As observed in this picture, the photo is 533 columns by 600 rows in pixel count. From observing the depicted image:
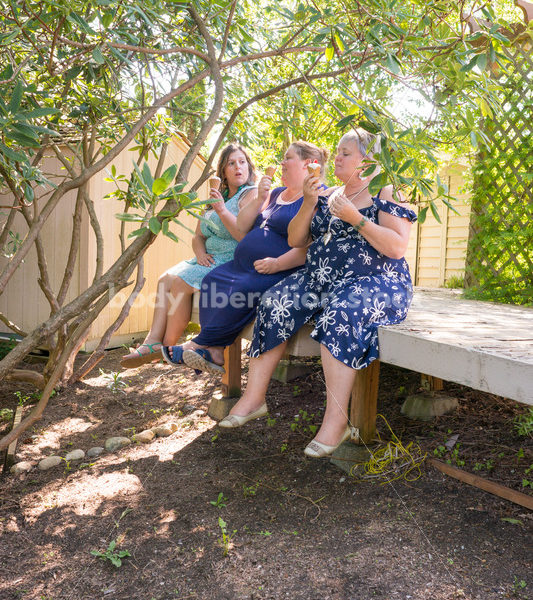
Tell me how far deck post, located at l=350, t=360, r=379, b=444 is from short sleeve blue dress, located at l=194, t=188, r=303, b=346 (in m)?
0.69

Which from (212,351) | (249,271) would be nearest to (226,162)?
(249,271)

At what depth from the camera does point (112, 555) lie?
6.97 feet

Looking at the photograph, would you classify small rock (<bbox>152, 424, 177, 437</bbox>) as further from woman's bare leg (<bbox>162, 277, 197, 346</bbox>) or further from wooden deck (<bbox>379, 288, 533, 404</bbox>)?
wooden deck (<bbox>379, 288, 533, 404</bbox>)

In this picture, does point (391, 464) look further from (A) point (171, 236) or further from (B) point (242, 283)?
(A) point (171, 236)

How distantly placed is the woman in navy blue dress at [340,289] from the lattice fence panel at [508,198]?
1925 millimetres

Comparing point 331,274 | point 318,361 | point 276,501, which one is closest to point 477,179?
point 318,361

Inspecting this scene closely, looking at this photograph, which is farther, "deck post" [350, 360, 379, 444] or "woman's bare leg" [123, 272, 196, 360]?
"woman's bare leg" [123, 272, 196, 360]

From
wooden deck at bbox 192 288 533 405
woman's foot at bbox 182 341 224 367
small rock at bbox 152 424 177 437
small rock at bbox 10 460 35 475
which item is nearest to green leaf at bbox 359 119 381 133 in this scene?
wooden deck at bbox 192 288 533 405

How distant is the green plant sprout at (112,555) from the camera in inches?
81.7

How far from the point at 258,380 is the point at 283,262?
0.66m

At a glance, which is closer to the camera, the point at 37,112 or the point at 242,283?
the point at 37,112

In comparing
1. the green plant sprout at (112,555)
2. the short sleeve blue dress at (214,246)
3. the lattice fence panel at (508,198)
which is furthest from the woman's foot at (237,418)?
the lattice fence panel at (508,198)

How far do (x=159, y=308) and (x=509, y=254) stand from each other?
277cm

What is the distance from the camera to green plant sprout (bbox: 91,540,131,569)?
2074 mm
